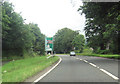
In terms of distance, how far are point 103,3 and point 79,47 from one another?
78410 mm

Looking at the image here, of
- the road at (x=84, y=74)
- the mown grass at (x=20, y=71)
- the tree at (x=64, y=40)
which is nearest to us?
the road at (x=84, y=74)

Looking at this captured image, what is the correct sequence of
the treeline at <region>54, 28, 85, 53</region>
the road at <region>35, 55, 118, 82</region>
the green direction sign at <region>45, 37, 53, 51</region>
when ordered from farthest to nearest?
1. the treeline at <region>54, 28, 85, 53</region>
2. the green direction sign at <region>45, 37, 53, 51</region>
3. the road at <region>35, 55, 118, 82</region>

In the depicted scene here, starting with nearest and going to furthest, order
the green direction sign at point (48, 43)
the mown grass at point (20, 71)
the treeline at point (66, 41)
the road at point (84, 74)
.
A: the road at point (84, 74) → the mown grass at point (20, 71) → the green direction sign at point (48, 43) → the treeline at point (66, 41)

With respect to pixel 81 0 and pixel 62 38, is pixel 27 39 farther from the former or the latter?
pixel 62 38

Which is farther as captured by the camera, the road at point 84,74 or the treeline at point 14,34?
the treeline at point 14,34

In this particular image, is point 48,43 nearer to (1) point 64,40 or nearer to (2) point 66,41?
(2) point 66,41

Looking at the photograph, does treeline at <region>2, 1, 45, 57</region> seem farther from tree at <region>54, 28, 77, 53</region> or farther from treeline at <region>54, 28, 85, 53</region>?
tree at <region>54, 28, 77, 53</region>

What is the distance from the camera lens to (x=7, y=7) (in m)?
27.6

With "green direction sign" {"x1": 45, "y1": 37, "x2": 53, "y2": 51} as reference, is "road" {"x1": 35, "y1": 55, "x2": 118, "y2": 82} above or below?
below

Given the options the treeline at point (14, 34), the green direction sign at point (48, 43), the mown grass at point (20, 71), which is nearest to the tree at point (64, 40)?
the treeline at point (14, 34)

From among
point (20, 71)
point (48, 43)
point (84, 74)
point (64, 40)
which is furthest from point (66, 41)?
point (84, 74)

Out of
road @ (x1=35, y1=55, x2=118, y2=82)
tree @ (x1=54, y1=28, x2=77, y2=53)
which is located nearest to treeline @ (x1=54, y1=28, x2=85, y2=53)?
tree @ (x1=54, y1=28, x2=77, y2=53)

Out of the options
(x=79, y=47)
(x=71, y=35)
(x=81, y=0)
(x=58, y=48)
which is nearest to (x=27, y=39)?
(x=81, y=0)

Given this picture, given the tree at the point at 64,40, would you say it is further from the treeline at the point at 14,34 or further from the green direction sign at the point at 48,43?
the green direction sign at the point at 48,43
